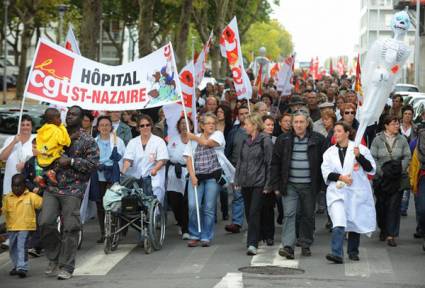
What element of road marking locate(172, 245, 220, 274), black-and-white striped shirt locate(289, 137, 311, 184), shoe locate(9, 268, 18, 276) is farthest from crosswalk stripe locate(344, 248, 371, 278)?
shoe locate(9, 268, 18, 276)

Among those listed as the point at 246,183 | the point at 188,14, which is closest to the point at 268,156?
the point at 246,183

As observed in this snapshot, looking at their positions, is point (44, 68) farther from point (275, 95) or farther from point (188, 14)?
point (188, 14)

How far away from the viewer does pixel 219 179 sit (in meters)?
14.2

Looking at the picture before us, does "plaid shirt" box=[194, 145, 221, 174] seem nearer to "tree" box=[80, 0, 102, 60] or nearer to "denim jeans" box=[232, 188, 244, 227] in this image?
"denim jeans" box=[232, 188, 244, 227]

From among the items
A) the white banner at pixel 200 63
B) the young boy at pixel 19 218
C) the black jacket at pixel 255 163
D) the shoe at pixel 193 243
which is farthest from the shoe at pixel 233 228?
the white banner at pixel 200 63

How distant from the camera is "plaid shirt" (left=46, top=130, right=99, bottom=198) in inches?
456

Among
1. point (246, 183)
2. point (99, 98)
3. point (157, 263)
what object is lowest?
point (157, 263)

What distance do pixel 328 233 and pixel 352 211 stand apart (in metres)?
2.56

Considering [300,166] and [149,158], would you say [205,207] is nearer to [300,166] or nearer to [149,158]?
[149,158]

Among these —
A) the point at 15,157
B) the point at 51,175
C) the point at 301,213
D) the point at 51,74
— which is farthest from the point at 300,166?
the point at 15,157

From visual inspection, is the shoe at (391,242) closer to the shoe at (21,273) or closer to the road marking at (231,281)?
the road marking at (231,281)

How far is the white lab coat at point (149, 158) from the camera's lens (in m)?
14.2

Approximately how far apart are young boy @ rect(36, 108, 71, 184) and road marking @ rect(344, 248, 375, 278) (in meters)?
3.26

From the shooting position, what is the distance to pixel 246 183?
43.7ft
